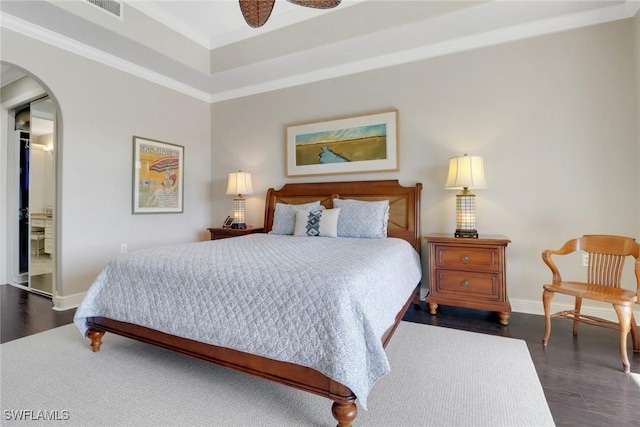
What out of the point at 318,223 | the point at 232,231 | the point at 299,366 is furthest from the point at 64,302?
the point at 299,366

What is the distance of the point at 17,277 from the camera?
13.9 ft

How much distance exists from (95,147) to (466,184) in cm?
393

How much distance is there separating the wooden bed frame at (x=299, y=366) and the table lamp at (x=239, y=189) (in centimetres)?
32

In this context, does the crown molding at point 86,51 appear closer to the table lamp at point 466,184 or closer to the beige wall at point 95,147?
the beige wall at point 95,147

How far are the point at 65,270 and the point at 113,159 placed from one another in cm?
131

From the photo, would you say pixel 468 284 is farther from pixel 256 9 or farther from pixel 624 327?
pixel 256 9

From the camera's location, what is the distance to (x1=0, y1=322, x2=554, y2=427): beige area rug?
1.46m

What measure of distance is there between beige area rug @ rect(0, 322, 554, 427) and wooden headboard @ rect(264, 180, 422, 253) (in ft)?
4.56

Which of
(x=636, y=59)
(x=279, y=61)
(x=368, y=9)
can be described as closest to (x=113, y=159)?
(x=279, y=61)

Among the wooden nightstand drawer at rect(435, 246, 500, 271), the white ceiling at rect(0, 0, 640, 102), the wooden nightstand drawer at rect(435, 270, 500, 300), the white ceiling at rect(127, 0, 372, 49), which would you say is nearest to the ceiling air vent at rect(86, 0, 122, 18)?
the white ceiling at rect(0, 0, 640, 102)

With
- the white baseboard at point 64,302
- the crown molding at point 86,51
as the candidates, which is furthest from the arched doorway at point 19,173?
the crown molding at point 86,51

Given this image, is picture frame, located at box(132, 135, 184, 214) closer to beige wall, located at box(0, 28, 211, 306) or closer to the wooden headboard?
beige wall, located at box(0, 28, 211, 306)

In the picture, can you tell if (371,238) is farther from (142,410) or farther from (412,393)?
(142,410)

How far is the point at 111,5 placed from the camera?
294 centimetres
